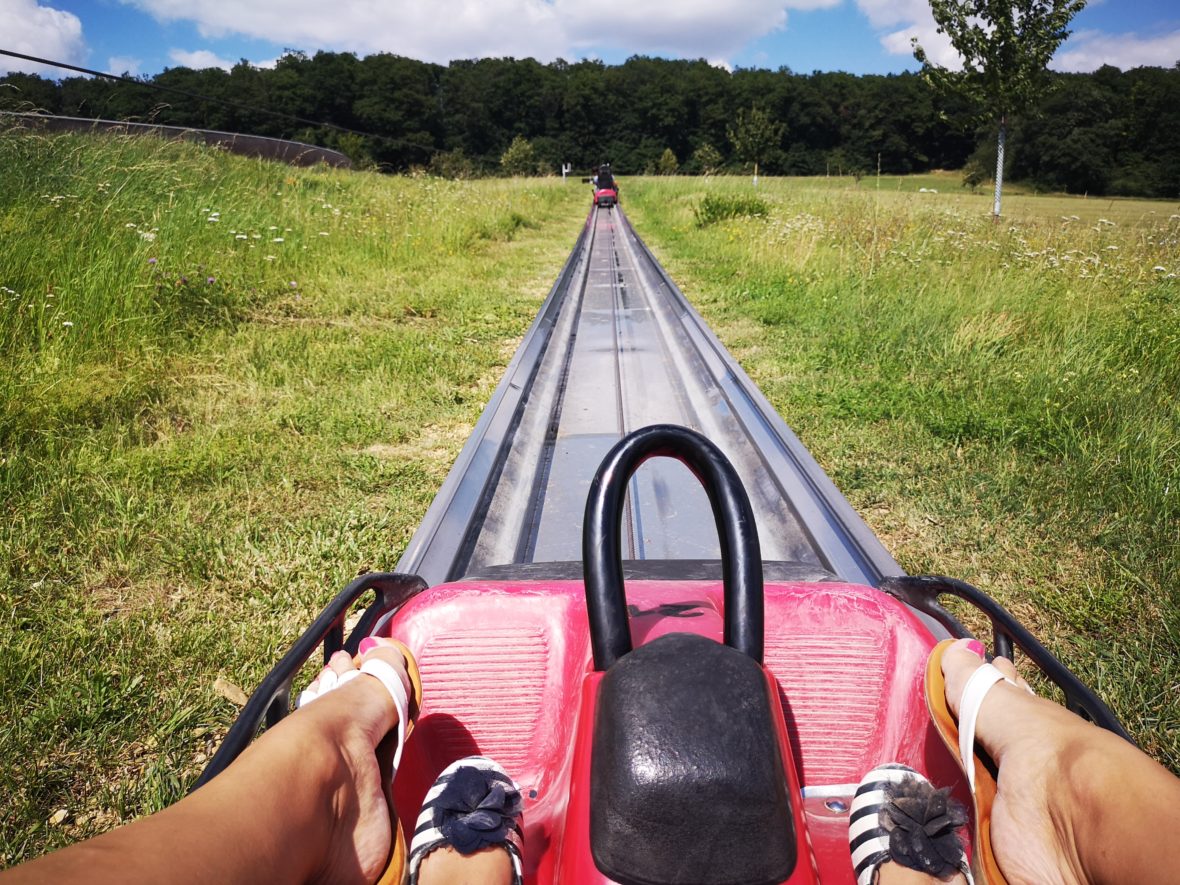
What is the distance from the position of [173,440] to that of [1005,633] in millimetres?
3345

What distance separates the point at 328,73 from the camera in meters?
57.8

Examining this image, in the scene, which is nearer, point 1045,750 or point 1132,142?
point 1045,750

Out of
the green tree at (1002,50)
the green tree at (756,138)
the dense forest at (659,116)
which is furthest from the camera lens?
the green tree at (756,138)

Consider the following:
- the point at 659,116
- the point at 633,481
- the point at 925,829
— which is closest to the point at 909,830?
the point at 925,829

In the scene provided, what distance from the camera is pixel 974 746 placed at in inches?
46.1

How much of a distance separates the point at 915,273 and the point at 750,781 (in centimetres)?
599

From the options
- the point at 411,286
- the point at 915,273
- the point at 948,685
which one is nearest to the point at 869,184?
the point at 915,273

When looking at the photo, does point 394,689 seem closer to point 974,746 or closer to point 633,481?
point 974,746

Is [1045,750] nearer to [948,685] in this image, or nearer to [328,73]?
[948,685]

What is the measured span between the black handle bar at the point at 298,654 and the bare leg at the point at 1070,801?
1071 millimetres

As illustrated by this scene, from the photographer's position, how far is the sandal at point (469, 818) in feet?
3.75

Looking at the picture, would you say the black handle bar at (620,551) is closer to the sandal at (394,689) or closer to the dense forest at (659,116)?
the sandal at (394,689)

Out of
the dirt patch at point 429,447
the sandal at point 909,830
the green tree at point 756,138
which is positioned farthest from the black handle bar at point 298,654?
the green tree at point 756,138

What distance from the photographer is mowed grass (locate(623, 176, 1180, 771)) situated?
230 centimetres
